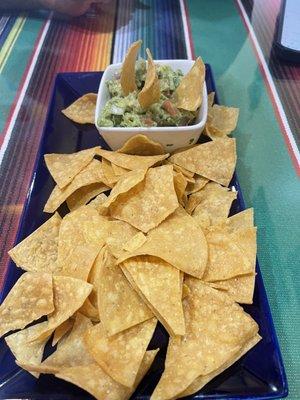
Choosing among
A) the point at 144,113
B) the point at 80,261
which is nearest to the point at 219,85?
the point at 144,113

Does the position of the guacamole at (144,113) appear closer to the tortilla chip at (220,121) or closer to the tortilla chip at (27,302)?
the tortilla chip at (220,121)

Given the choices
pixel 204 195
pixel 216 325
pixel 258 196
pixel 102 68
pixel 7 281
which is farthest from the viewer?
pixel 102 68

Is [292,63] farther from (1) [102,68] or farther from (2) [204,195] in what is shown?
(2) [204,195]

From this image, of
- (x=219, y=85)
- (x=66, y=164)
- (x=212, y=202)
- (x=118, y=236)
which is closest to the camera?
(x=118, y=236)

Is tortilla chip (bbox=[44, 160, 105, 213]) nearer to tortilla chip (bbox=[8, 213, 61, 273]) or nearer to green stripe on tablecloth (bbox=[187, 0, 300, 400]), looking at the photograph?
tortilla chip (bbox=[8, 213, 61, 273])

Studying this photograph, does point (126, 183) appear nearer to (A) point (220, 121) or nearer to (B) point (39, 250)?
(B) point (39, 250)

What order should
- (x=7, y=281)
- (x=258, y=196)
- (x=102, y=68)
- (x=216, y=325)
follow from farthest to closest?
(x=102, y=68) → (x=258, y=196) → (x=7, y=281) → (x=216, y=325)

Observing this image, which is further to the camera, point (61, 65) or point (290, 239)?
point (61, 65)

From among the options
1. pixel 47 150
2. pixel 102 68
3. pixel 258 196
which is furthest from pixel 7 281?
→ pixel 102 68
